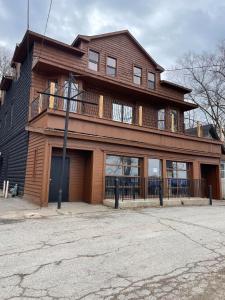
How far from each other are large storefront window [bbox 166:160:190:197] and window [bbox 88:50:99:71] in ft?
24.3

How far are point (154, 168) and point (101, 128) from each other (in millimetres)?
4198

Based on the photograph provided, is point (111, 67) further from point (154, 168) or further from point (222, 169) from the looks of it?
point (222, 169)

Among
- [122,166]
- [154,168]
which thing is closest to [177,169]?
[154,168]

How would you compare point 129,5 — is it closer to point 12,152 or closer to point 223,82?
point 12,152

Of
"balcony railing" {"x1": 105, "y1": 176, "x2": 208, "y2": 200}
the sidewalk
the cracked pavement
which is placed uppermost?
"balcony railing" {"x1": 105, "y1": 176, "x2": 208, "y2": 200}

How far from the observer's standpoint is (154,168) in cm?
1521

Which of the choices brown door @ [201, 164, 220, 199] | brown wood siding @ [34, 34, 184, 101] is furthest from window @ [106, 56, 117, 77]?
brown door @ [201, 164, 220, 199]

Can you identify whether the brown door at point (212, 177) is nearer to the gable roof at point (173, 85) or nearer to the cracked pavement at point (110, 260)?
the gable roof at point (173, 85)

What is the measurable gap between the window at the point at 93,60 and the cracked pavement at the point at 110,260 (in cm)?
1116

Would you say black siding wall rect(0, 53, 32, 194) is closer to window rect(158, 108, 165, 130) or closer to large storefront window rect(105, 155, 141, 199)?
large storefront window rect(105, 155, 141, 199)

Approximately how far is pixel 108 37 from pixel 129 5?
24.0 feet

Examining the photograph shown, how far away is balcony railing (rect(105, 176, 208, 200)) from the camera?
42.7ft

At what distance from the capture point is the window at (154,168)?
49.1 ft

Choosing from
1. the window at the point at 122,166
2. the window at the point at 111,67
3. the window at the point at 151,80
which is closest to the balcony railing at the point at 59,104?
the window at the point at 111,67
